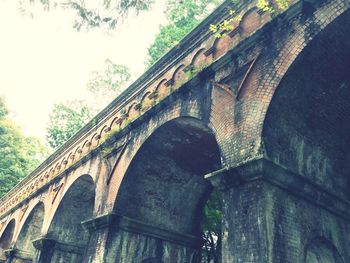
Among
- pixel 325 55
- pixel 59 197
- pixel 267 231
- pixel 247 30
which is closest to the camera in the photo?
pixel 267 231

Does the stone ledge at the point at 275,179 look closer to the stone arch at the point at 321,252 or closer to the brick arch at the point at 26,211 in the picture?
the stone arch at the point at 321,252

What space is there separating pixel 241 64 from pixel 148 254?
16.6 ft

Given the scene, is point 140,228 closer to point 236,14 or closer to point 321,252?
point 321,252

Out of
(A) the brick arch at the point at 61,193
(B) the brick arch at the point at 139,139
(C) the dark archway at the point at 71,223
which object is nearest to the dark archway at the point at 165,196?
(B) the brick arch at the point at 139,139

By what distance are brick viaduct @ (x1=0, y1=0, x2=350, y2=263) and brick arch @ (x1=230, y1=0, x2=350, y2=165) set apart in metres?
0.02

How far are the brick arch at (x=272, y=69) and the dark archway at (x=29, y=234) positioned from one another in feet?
36.9

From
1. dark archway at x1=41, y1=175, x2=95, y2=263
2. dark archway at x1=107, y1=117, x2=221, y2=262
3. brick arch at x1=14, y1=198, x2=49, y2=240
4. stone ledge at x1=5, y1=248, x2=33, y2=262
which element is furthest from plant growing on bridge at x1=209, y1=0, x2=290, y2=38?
stone ledge at x1=5, y1=248, x2=33, y2=262

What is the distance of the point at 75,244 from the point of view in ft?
39.0

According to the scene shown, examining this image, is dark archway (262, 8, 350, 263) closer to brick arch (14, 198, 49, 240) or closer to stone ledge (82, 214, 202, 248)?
stone ledge (82, 214, 202, 248)

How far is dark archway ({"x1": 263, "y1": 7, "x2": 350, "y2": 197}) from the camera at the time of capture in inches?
193

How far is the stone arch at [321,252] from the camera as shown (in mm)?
5102

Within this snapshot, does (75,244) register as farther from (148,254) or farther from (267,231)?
(267,231)

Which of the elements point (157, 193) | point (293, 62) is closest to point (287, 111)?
point (293, 62)

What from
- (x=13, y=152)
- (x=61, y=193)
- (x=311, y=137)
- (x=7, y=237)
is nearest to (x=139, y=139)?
(x=311, y=137)
